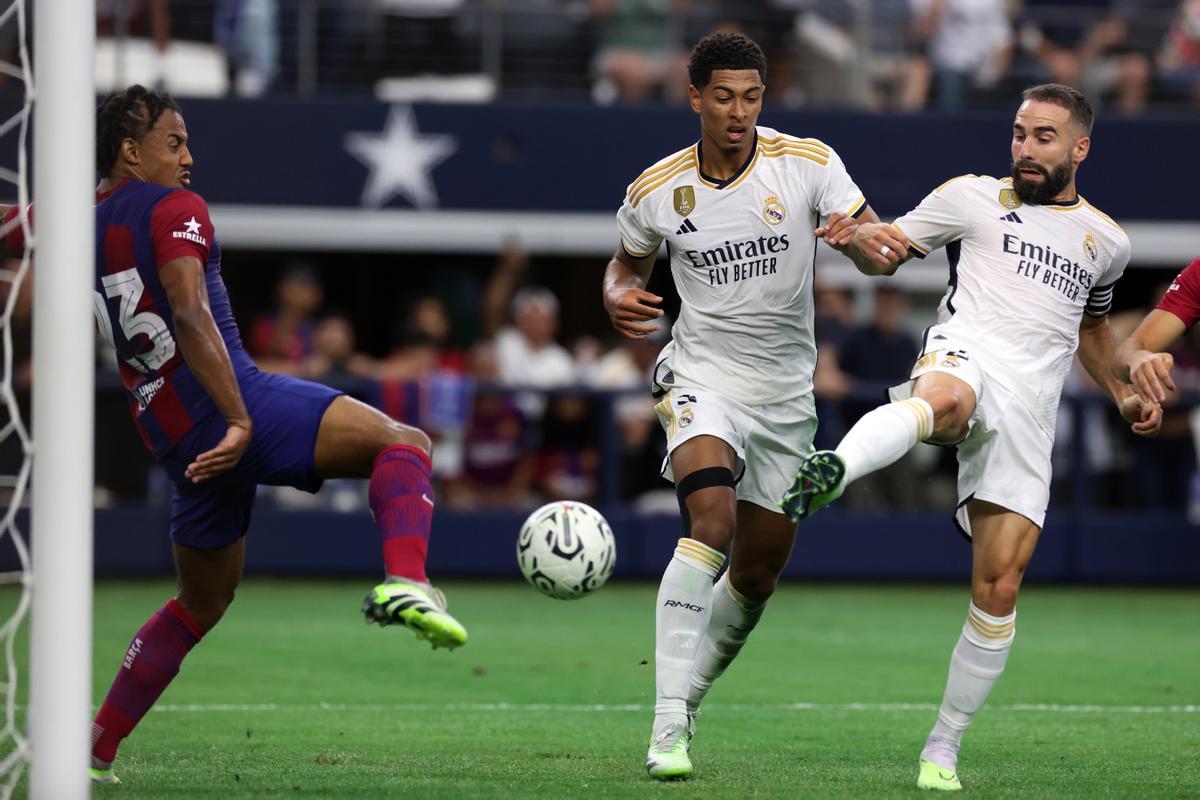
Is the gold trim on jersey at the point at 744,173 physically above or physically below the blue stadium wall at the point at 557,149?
above

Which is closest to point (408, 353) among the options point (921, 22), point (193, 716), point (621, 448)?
point (621, 448)

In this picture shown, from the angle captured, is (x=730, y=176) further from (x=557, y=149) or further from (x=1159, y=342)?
(x=557, y=149)

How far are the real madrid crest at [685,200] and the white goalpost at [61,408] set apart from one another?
244 cm

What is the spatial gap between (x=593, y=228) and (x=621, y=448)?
237cm

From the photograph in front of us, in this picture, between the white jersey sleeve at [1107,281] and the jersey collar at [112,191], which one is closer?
the jersey collar at [112,191]

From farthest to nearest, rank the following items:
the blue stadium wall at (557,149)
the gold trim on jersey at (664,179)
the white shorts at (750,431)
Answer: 1. the blue stadium wall at (557,149)
2. the gold trim on jersey at (664,179)
3. the white shorts at (750,431)

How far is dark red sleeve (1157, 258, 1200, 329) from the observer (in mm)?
6250

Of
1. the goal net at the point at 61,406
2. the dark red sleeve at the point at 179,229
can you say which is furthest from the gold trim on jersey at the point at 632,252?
the goal net at the point at 61,406

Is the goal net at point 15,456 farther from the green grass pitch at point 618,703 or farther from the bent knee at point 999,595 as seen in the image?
the bent knee at point 999,595

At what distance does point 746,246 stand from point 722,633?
151 cm

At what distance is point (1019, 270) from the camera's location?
599cm

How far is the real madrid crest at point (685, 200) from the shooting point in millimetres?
6336

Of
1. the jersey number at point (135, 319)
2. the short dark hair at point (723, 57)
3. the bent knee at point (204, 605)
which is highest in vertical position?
the short dark hair at point (723, 57)

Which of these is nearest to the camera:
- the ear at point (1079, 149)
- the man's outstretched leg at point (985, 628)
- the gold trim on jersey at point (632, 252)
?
the man's outstretched leg at point (985, 628)
